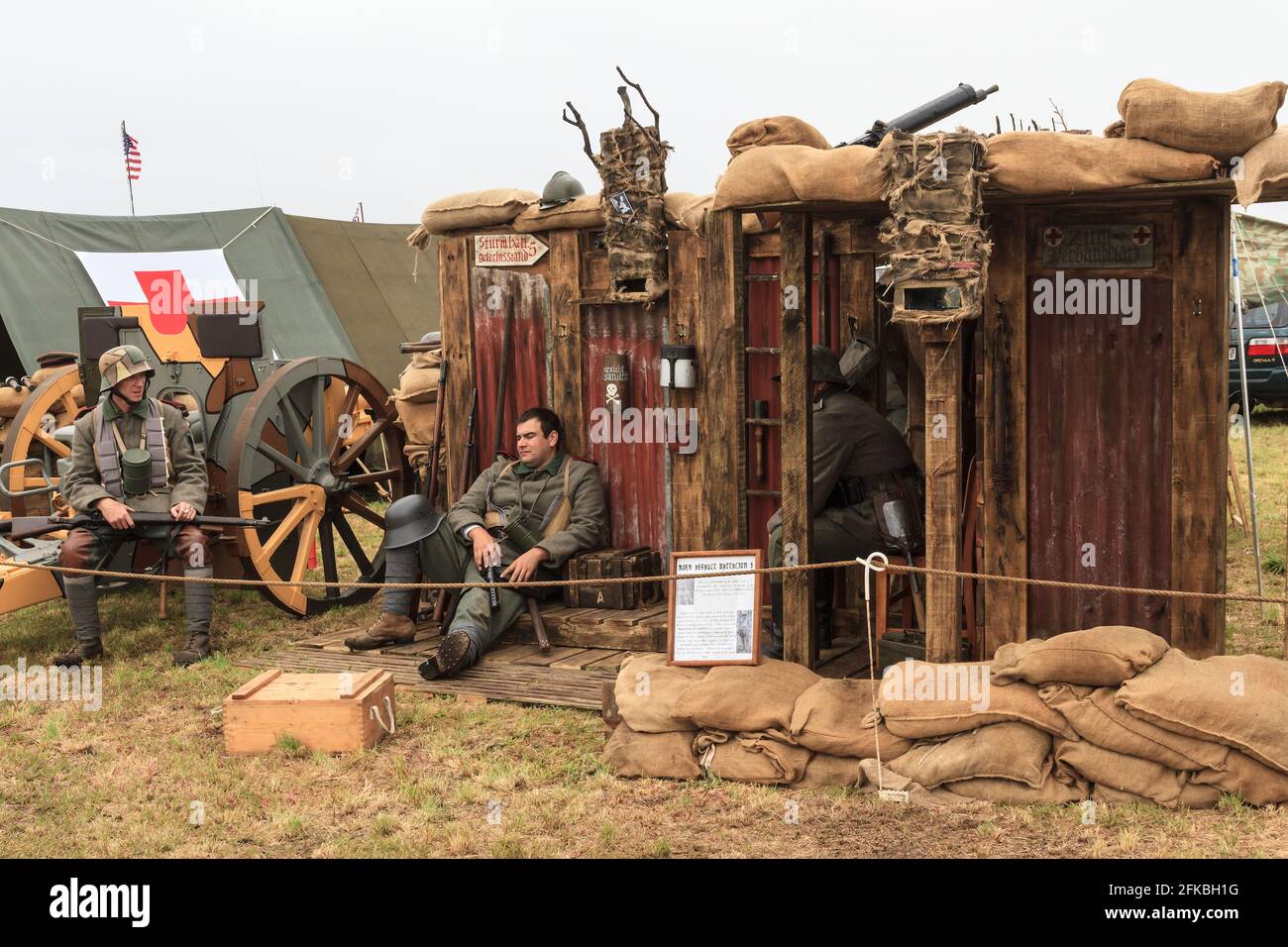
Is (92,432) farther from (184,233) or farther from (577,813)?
(184,233)

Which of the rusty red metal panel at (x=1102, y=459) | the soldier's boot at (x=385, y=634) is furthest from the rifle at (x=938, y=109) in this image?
the soldier's boot at (x=385, y=634)

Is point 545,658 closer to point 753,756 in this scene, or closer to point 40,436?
point 753,756

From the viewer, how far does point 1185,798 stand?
4.96 meters

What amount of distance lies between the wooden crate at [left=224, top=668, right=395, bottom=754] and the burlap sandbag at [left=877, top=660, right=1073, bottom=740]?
7.49ft

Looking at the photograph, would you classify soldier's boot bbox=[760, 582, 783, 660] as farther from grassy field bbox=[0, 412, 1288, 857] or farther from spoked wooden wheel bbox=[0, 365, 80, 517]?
spoked wooden wheel bbox=[0, 365, 80, 517]

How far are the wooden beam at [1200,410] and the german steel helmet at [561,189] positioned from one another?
11.5 ft

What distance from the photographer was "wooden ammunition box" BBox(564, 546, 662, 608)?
7.74 m

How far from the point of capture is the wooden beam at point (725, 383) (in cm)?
658

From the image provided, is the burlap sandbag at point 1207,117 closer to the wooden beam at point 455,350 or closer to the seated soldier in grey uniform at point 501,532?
the seated soldier in grey uniform at point 501,532

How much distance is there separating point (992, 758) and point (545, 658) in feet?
9.66

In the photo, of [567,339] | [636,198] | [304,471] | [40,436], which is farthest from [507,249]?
[40,436]

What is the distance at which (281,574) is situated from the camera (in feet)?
29.9

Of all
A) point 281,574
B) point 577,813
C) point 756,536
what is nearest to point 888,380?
point 756,536

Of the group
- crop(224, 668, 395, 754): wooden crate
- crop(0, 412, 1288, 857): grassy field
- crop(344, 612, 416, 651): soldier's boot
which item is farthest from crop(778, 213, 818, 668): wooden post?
crop(344, 612, 416, 651): soldier's boot
